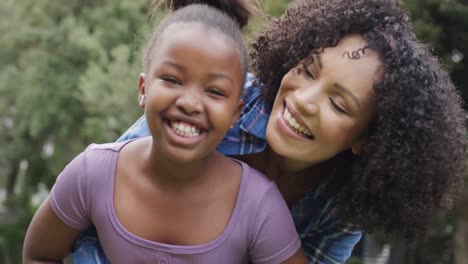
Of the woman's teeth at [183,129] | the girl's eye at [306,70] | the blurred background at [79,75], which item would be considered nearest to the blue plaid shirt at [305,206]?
the girl's eye at [306,70]

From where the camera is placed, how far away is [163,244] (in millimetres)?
2354

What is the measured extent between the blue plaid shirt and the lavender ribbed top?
0.69 feet

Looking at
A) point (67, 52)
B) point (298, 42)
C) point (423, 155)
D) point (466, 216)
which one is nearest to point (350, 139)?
point (423, 155)

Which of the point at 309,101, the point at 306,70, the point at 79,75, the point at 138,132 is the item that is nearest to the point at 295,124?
the point at 309,101

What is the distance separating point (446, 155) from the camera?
2.59 metres

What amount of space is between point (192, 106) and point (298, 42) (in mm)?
736

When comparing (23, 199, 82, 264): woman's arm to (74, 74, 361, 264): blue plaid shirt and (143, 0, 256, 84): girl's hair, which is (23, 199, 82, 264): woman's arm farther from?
(143, 0, 256, 84): girl's hair

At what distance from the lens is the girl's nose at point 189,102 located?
2.21 meters

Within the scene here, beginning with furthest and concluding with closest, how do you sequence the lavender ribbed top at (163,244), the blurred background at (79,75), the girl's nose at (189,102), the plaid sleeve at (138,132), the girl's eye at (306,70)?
the blurred background at (79,75) → the plaid sleeve at (138,132) → the girl's eye at (306,70) → the lavender ribbed top at (163,244) → the girl's nose at (189,102)

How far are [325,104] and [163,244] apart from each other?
2.46ft

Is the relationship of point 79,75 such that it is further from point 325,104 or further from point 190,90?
point 190,90

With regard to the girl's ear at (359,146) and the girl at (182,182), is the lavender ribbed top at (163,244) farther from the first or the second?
the girl's ear at (359,146)

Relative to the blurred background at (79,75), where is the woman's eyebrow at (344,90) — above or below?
above

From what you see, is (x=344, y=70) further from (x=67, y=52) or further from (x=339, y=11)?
(x=67, y=52)
